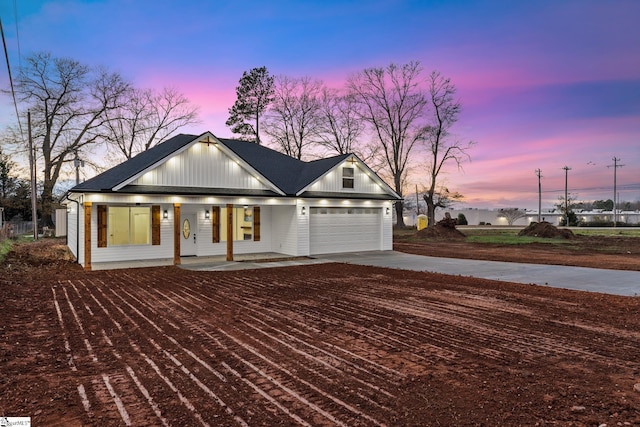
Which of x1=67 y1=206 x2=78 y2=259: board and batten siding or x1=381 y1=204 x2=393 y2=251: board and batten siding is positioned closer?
x1=67 y1=206 x2=78 y2=259: board and batten siding

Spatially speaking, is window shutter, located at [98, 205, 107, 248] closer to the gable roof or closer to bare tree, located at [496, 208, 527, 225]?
the gable roof

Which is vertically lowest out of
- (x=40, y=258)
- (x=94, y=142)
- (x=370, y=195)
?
(x=40, y=258)

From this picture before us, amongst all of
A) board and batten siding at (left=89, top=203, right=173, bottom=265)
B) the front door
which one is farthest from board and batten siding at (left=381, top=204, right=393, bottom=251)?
board and batten siding at (left=89, top=203, right=173, bottom=265)

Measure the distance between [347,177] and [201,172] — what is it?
712 cm

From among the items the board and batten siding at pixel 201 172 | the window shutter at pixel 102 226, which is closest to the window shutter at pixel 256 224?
the board and batten siding at pixel 201 172

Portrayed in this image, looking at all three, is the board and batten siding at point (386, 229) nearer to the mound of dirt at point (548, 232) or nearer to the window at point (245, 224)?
the window at point (245, 224)

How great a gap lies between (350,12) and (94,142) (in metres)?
30.4

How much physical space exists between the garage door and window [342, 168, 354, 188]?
1198mm

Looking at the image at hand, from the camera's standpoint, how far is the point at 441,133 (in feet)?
128

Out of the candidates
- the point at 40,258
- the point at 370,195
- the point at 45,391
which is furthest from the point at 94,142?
the point at 45,391

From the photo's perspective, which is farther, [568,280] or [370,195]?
[370,195]

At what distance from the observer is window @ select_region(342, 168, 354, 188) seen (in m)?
19.2

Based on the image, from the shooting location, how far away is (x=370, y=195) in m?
19.8

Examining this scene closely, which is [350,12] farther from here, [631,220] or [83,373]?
[631,220]
